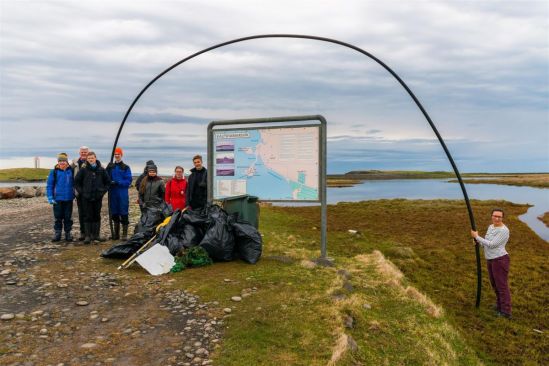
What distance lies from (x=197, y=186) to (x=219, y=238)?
224 cm

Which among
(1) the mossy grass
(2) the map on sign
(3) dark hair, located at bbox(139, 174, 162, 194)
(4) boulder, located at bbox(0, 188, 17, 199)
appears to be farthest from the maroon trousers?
(4) boulder, located at bbox(0, 188, 17, 199)

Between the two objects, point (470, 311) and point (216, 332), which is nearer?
point (216, 332)

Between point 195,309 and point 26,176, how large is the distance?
391 ft

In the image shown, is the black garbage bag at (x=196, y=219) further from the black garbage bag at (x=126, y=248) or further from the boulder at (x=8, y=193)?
the boulder at (x=8, y=193)

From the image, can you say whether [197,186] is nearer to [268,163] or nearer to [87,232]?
[268,163]

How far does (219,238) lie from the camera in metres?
8.70

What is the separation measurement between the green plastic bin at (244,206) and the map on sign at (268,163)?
288mm

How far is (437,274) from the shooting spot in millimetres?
10812

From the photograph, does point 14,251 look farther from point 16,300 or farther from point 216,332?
point 216,332

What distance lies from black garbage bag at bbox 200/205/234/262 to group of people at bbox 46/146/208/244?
Result: 1.65 m

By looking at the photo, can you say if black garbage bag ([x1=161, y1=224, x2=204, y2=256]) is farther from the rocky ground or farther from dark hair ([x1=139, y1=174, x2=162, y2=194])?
dark hair ([x1=139, y1=174, x2=162, y2=194])

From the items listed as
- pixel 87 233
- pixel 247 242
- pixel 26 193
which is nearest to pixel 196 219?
pixel 247 242

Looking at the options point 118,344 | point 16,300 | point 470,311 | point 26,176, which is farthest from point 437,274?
point 26,176

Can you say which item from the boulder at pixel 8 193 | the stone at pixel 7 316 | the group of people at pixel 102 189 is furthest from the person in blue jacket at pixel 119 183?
the boulder at pixel 8 193
